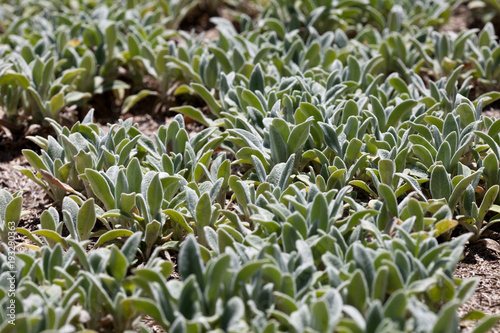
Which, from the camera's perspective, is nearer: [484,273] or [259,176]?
[484,273]

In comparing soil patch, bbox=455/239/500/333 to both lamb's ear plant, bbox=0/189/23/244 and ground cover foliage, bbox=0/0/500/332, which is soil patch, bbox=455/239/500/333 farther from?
lamb's ear plant, bbox=0/189/23/244

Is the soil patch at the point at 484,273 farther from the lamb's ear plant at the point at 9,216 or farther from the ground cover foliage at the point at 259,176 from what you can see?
the lamb's ear plant at the point at 9,216

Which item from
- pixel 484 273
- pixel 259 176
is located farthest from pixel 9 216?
pixel 484 273

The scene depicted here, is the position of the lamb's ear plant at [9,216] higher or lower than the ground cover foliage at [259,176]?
lower

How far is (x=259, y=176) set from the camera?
2951 mm

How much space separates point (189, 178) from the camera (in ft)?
10.4

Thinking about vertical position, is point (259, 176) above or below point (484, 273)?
above

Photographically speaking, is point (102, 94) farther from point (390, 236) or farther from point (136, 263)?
point (390, 236)

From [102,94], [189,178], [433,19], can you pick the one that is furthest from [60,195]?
[433,19]

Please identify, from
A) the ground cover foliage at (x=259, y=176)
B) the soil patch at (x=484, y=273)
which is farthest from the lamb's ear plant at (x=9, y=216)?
the soil patch at (x=484, y=273)

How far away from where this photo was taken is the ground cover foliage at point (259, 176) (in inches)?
85.5

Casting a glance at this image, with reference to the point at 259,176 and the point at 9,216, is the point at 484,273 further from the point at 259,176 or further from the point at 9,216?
the point at 9,216

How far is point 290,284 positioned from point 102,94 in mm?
2829

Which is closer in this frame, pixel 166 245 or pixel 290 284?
pixel 290 284
